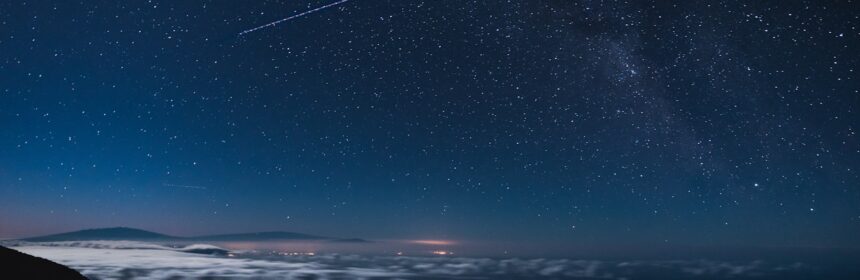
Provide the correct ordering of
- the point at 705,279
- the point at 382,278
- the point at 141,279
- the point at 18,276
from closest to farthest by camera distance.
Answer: the point at 18,276
the point at 141,279
the point at 382,278
the point at 705,279

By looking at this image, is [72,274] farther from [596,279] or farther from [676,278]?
[676,278]

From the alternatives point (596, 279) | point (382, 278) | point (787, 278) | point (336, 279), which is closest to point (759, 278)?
point (787, 278)

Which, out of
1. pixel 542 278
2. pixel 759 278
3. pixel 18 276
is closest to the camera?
pixel 18 276

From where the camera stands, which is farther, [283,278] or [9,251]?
[283,278]

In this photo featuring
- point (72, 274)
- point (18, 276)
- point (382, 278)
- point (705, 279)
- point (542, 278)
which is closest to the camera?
point (18, 276)

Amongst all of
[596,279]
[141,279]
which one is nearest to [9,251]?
[141,279]

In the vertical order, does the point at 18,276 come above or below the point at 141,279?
above

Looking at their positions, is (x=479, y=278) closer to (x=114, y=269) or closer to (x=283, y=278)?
(x=283, y=278)
